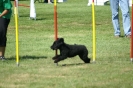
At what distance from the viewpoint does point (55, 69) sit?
444 inches

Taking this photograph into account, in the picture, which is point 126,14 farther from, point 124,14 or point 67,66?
point 67,66

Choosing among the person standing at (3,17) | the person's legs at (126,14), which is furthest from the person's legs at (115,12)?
the person standing at (3,17)

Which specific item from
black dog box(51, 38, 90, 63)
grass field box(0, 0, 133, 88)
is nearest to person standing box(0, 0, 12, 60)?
grass field box(0, 0, 133, 88)

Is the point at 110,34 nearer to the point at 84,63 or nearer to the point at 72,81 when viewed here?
the point at 84,63

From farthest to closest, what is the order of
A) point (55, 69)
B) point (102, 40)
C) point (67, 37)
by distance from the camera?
point (67, 37), point (102, 40), point (55, 69)

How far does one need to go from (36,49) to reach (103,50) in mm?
1747

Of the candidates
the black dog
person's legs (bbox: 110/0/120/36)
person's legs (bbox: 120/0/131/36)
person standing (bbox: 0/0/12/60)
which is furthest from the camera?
person's legs (bbox: 110/0/120/36)

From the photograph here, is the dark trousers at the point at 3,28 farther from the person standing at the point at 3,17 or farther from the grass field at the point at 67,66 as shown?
the grass field at the point at 67,66

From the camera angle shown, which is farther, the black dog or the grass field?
the black dog

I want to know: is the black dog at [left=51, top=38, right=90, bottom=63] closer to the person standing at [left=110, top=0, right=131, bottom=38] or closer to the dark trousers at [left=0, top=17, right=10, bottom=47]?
the dark trousers at [left=0, top=17, right=10, bottom=47]

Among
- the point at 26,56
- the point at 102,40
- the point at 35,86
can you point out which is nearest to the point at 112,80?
the point at 35,86

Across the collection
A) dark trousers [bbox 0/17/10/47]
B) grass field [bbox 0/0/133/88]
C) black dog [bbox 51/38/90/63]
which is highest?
dark trousers [bbox 0/17/10/47]

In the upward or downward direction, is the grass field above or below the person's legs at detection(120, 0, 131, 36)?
below

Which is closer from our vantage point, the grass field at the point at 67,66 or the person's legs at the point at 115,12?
the grass field at the point at 67,66
